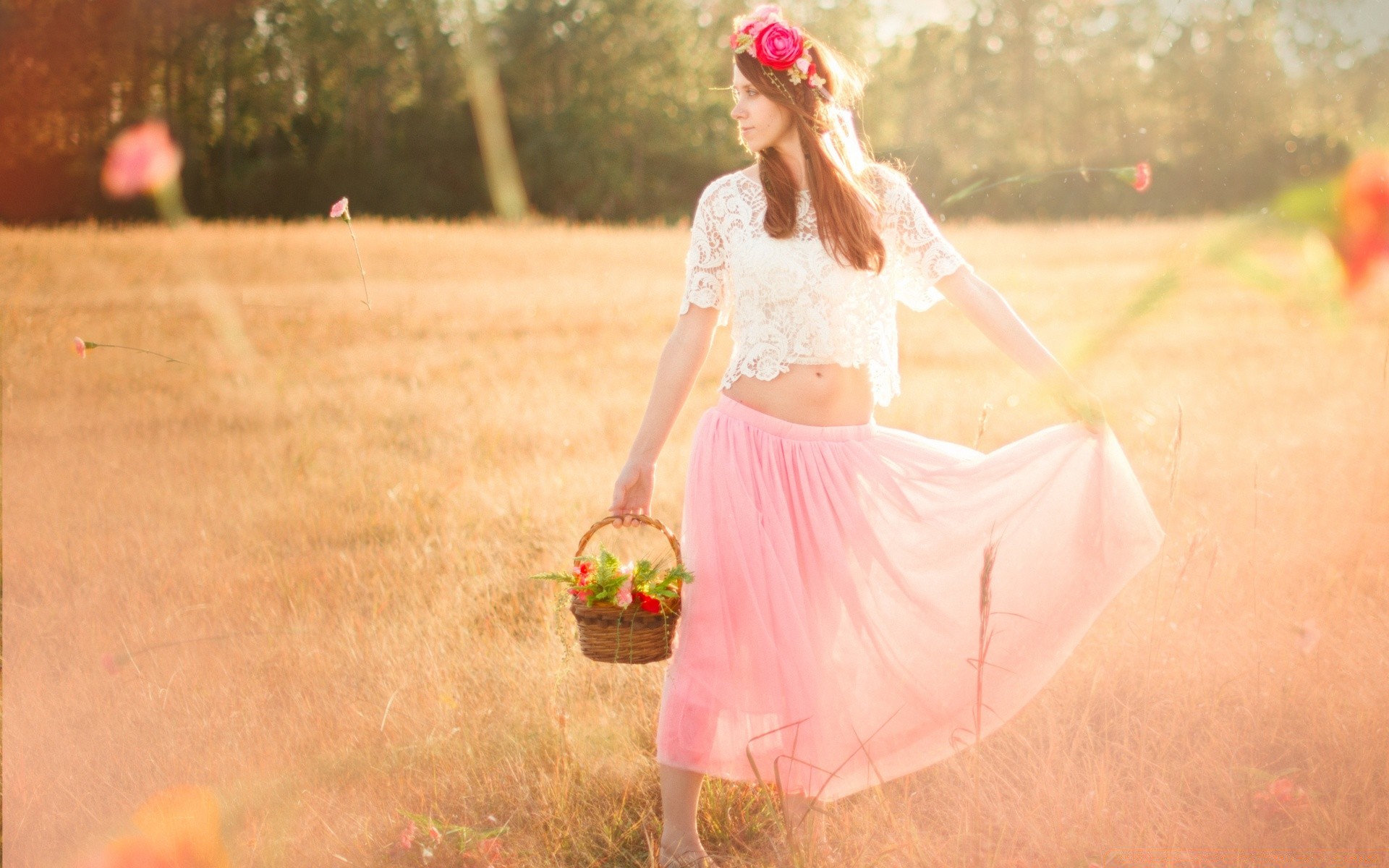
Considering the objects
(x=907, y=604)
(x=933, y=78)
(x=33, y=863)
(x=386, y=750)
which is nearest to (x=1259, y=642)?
(x=907, y=604)

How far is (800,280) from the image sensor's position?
2605 millimetres

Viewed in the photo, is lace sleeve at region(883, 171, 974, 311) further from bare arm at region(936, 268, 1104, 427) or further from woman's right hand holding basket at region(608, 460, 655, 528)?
woman's right hand holding basket at region(608, 460, 655, 528)

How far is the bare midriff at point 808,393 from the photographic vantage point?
8.76ft

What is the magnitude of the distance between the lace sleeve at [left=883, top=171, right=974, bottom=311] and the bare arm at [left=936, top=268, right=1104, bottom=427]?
0.04 meters

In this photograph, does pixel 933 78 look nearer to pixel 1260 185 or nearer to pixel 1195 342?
pixel 1260 185

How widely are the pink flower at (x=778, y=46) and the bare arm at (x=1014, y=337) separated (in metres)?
0.66

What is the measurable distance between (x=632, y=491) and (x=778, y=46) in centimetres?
112

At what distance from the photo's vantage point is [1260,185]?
30.6 metres

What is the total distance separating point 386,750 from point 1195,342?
894 cm

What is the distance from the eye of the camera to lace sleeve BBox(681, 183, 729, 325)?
8.82 feet

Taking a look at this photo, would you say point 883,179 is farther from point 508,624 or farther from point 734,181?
point 508,624

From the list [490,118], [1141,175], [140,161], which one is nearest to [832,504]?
[1141,175]

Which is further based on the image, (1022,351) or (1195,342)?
(1195,342)

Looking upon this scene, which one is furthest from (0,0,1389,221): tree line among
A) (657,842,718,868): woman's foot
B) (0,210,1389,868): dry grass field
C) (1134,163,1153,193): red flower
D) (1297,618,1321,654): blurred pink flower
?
(657,842,718,868): woman's foot
